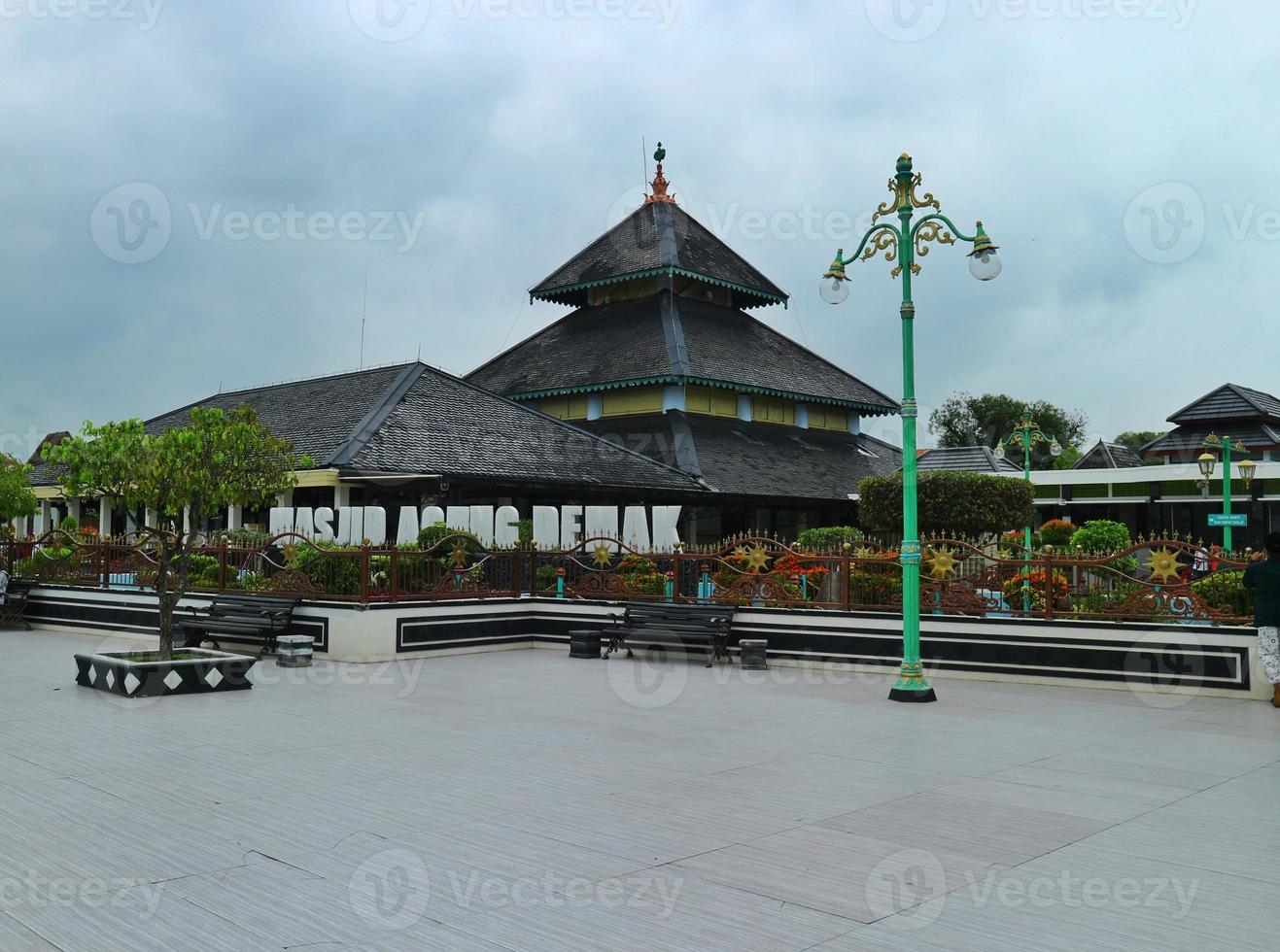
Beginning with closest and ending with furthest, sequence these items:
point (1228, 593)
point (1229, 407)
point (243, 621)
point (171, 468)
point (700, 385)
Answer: point (171, 468), point (1228, 593), point (243, 621), point (700, 385), point (1229, 407)

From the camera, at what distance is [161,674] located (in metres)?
12.5

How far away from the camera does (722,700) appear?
12.6 meters

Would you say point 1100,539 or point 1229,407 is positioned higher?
point 1229,407

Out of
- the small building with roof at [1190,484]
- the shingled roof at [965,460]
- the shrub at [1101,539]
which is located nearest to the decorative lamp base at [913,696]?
the shrub at [1101,539]

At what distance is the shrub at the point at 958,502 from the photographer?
26250mm

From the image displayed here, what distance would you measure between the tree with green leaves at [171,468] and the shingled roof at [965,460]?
109ft

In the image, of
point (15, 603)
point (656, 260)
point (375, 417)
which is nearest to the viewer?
point (15, 603)

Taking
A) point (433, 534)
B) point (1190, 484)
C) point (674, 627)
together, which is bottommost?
point (674, 627)

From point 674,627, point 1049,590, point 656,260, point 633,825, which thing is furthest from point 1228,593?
point 656,260

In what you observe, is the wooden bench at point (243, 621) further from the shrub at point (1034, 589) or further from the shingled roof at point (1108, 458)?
the shingled roof at point (1108, 458)

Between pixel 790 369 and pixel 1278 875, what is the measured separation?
33.6m

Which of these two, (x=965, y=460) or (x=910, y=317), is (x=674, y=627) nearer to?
(x=910, y=317)

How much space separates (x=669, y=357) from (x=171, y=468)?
2269 centimetres

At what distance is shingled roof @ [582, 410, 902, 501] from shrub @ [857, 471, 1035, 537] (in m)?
5.45
